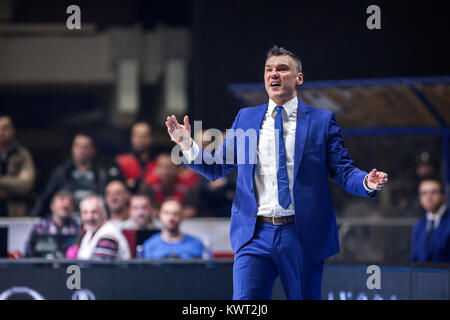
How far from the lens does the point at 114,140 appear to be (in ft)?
41.8

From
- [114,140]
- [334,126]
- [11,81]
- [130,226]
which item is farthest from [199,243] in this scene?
[11,81]

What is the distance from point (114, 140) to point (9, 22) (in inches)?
122

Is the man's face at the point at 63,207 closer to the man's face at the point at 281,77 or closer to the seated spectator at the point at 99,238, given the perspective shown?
the seated spectator at the point at 99,238

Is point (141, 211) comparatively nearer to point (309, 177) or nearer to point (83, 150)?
point (83, 150)

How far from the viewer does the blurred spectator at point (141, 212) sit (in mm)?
7543

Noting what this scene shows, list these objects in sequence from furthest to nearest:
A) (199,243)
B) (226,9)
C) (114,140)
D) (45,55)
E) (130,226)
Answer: (45,55) → (114,140) → (226,9) → (130,226) → (199,243)

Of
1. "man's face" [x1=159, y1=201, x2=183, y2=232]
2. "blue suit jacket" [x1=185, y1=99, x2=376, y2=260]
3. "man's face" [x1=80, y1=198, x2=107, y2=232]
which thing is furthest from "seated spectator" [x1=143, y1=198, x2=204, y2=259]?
"blue suit jacket" [x1=185, y1=99, x2=376, y2=260]

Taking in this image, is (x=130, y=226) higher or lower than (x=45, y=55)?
lower

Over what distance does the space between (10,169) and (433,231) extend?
4854mm

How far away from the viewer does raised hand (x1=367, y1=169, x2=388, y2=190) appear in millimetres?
3604

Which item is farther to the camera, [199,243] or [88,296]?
[199,243]

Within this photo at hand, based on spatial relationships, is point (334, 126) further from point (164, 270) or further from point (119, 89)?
point (119, 89)

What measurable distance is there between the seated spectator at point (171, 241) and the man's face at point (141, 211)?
543 millimetres

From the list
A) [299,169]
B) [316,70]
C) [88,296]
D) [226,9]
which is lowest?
[88,296]
